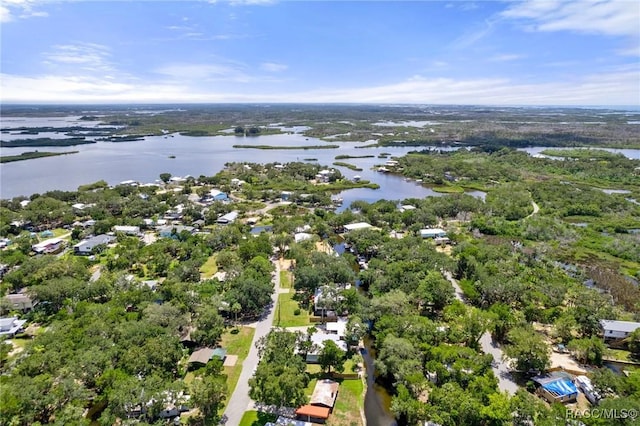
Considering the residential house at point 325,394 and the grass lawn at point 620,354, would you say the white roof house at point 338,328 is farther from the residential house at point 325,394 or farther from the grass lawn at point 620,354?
the grass lawn at point 620,354

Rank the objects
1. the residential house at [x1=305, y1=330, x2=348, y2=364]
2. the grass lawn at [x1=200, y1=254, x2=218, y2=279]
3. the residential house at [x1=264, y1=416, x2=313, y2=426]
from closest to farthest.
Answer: the residential house at [x1=264, y1=416, x2=313, y2=426] → the residential house at [x1=305, y1=330, x2=348, y2=364] → the grass lawn at [x1=200, y1=254, x2=218, y2=279]

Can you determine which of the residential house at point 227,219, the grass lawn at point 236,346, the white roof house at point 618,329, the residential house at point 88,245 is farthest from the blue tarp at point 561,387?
the residential house at point 88,245

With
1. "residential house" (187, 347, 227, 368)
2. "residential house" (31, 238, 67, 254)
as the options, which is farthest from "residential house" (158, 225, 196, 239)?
"residential house" (187, 347, 227, 368)

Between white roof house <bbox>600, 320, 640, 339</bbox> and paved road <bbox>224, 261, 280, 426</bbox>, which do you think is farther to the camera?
white roof house <bbox>600, 320, 640, 339</bbox>

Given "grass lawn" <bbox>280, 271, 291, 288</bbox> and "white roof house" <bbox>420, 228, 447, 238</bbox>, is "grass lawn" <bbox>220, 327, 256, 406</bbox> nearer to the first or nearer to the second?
"grass lawn" <bbox>280, 271, 291, 288</bbox>

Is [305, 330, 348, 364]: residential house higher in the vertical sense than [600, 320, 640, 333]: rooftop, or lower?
lower

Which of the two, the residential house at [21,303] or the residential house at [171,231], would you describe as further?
the residential house at [171,231]

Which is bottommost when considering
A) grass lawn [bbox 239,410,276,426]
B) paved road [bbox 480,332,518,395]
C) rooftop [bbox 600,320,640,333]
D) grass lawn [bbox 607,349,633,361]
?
grass lawn [bbox 607,349,633,361]
